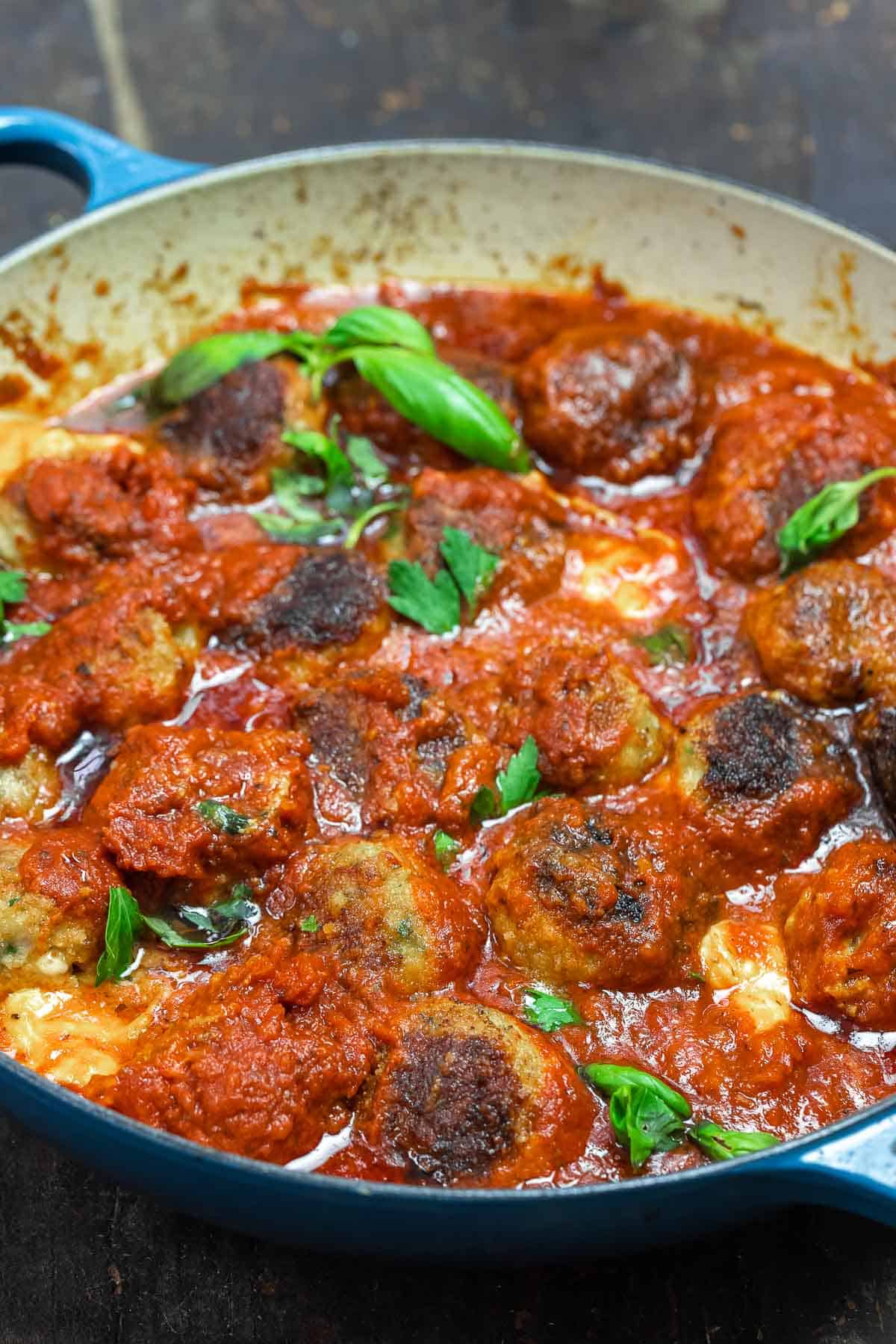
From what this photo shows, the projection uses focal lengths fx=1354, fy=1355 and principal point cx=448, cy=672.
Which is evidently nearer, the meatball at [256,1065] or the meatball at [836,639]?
the meatball at [256,1065]

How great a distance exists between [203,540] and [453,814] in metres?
1.31

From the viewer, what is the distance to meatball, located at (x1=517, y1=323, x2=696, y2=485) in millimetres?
4312

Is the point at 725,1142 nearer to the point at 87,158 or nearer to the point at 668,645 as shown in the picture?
the point at 668,645

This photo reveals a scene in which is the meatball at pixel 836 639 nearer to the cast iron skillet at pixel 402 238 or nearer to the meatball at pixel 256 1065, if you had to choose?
the cast iron skillet at pixel 402 238

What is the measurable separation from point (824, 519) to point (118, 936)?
2282mm

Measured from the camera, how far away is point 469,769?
358cm

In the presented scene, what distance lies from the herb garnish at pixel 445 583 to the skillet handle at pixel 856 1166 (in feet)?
6.18

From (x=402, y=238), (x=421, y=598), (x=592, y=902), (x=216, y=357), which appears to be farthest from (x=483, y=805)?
(x=402, y=238)

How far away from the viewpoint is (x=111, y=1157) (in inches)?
106

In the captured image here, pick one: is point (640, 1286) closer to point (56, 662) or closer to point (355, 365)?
point (56, 662)

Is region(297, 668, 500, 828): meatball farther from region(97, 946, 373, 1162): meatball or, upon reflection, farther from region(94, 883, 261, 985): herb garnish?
region(97, 946, 373, 1162): meatball

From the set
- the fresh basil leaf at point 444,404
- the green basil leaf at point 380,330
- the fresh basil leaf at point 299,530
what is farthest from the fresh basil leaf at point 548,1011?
the green basil leaf at point 380,330

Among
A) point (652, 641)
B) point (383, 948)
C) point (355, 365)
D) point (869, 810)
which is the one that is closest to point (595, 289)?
point (355, 365)

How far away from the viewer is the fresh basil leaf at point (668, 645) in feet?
12.8
